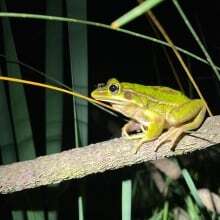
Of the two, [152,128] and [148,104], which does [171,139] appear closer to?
[152,128]

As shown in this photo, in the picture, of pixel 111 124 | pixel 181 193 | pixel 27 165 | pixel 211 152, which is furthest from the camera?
pixel 111 124

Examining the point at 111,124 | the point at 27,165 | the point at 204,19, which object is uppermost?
the point at 204,19

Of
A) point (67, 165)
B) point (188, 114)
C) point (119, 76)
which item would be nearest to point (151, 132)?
point (188, 114)


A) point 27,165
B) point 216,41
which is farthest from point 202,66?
point 27,165

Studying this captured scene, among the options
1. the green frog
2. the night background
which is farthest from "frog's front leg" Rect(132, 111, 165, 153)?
the night background

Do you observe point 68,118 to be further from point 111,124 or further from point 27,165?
point 27,165

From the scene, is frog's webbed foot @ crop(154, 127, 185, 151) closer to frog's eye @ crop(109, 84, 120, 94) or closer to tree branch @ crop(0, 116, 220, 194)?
tree branch @ crop(0, 116, 220, 194)
